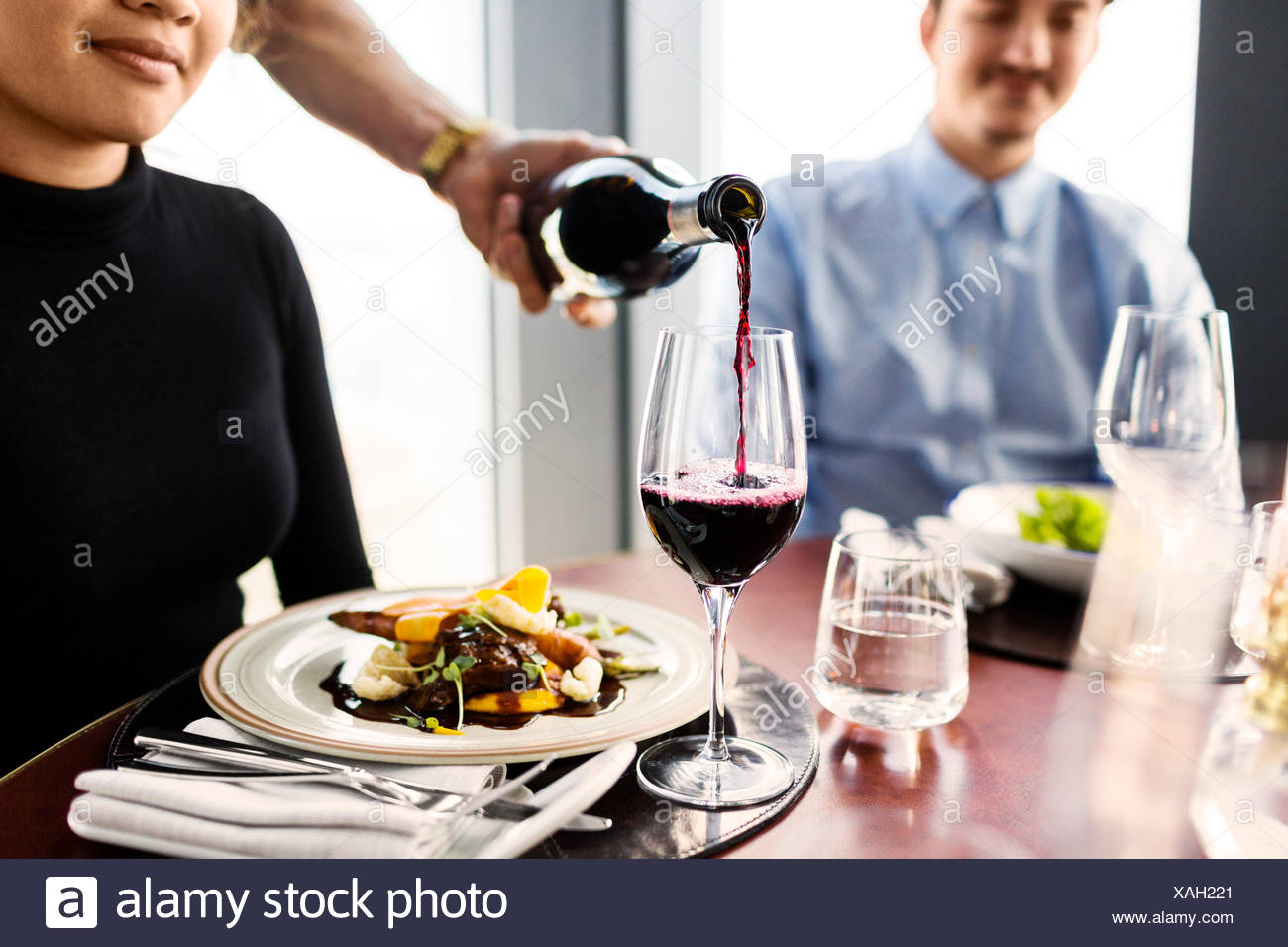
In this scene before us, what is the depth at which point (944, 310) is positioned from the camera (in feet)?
8.73

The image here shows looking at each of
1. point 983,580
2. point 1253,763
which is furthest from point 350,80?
point 1253,763

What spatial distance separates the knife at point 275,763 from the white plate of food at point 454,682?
3cm

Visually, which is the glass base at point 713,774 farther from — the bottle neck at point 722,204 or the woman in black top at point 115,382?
the woman in black top at point 115,382

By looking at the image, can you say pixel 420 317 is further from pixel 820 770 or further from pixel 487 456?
pixel 820 770

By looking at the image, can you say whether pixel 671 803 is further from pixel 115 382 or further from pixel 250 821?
pixel 115 382

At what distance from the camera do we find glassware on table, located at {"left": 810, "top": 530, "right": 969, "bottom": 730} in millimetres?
906

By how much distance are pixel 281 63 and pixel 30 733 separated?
109cm

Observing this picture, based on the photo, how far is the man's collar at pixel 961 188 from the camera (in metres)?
2.67

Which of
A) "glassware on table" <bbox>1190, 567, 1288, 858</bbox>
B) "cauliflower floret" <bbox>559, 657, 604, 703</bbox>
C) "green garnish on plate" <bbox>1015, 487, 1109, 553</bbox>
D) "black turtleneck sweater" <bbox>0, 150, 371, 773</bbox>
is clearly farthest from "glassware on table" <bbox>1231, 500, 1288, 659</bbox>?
"black turtleneck sweater" <bbox>0, 150, 371, 773</bbox>

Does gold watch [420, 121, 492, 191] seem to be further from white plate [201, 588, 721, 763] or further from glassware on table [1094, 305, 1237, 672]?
glassware on table [1094, 305, 1237, 672]

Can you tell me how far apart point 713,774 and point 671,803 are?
0.06m

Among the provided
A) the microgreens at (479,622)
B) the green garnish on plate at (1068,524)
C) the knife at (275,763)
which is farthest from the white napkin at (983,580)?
the knife at (275,763)

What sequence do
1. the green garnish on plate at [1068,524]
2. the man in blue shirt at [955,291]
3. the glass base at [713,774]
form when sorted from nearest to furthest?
the glass base at [713,774]
the green garnish on plate at [1068,524]
the man in blue shirt at [955,291]
